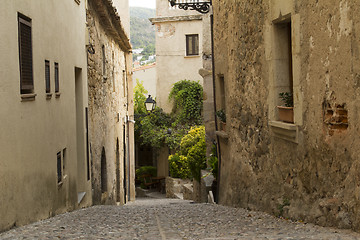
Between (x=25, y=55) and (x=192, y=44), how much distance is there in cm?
2093

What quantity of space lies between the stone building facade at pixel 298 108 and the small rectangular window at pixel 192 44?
17138 millimetres

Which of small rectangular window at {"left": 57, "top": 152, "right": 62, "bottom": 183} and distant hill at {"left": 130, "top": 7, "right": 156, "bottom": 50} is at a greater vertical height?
distant hill at {"left": 130, "top": 7, "right": 156, "bottom": 50}

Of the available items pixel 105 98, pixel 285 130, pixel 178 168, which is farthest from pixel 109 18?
pixel 178 168

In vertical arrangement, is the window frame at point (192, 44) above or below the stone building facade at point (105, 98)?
above

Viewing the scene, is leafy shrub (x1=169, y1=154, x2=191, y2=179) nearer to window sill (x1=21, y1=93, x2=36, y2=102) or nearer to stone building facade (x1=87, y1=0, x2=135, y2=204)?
stone building facade (x1=87, y1=0, x2=135, y2=204)

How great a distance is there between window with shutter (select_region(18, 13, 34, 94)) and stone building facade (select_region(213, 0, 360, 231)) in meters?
3.35

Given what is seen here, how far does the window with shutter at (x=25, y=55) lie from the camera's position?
6.41 meters

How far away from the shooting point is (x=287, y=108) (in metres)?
6.59

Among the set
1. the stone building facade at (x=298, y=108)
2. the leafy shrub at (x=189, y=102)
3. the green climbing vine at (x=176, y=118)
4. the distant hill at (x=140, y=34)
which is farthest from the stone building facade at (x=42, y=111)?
the distant hill at (x=140, y=34)

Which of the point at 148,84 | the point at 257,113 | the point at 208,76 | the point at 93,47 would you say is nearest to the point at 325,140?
the point at 257,113

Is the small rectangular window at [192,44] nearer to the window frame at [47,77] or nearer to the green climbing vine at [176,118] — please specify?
the green climbing vine at [176,118]

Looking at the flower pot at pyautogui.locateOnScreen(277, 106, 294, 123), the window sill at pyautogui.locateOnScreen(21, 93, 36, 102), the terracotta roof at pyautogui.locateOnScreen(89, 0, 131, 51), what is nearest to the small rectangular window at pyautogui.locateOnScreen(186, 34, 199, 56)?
the terracotta roof at pyautogui.locateOnScreen(89, 0, 131, 51)

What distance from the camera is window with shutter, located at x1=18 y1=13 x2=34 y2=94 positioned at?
641 centimetres

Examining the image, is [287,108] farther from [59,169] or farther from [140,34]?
A: [140,34]
